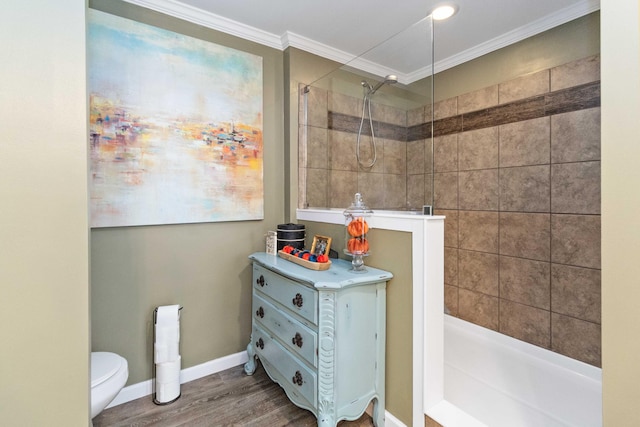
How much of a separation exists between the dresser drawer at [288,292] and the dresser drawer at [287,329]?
0.20 feet

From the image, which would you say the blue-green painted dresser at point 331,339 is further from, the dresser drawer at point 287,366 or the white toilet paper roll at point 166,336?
the white toilet paper roll at point 166,336

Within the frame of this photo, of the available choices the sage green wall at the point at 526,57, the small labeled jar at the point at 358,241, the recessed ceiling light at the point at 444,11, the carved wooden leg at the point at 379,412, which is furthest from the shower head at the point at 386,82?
the carved wooden leg at the point at 379,412

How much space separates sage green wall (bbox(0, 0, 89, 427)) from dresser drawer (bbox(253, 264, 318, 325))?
88 cm

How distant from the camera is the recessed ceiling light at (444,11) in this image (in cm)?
197

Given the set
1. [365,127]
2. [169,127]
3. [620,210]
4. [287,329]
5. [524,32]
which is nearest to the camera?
[620,210]

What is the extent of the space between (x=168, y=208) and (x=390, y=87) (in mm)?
1857

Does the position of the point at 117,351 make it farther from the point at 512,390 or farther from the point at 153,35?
the point at 512,390

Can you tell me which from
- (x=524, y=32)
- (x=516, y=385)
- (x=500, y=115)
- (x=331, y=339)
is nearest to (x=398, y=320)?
(x=331, y=339)

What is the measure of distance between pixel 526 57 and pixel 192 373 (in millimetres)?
3374

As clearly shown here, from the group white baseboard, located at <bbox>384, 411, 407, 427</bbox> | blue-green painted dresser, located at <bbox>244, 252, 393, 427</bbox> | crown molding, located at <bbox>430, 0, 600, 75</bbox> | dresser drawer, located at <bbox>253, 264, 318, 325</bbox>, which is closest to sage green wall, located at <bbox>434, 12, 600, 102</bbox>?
crown molding, located at <bbox>430, 0, 600, 75</bbox>

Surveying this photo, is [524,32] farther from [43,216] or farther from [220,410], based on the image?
[220,410]

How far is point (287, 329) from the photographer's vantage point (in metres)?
1.66

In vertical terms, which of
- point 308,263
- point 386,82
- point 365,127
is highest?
point 386,82

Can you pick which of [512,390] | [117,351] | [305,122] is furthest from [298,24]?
[512,390]
